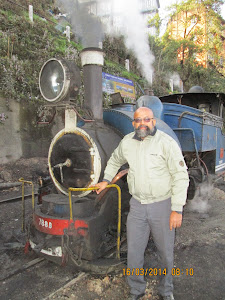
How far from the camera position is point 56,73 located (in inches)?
120

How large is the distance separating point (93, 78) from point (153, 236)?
6.85ft

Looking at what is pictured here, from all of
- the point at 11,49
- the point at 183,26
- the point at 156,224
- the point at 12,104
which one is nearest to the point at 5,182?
the point at 12,104

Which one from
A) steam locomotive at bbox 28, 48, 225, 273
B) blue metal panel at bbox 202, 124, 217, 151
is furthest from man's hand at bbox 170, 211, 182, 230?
blue metal panel at bbox 202, 124, 217, 151

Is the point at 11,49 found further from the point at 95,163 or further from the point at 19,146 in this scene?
the point at 95,163

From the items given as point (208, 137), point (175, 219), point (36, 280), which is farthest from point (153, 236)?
point (208, 137)

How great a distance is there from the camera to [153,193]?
2.31 meters

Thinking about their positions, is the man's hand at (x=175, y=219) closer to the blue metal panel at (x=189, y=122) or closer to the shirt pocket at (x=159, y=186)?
the shirt pocket at (x=159, y=186)

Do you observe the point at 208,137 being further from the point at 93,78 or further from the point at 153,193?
the point at 153,193

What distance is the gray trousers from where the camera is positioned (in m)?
2.34

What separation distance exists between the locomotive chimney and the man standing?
1061 mm

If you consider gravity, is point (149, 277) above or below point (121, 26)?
Answer: below

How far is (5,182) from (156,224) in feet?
19.7

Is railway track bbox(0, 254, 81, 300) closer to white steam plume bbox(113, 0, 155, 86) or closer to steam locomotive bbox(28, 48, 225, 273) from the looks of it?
steam locomotive bbox(28, 48, 225, 273)

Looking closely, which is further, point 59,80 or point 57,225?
point 59,80
